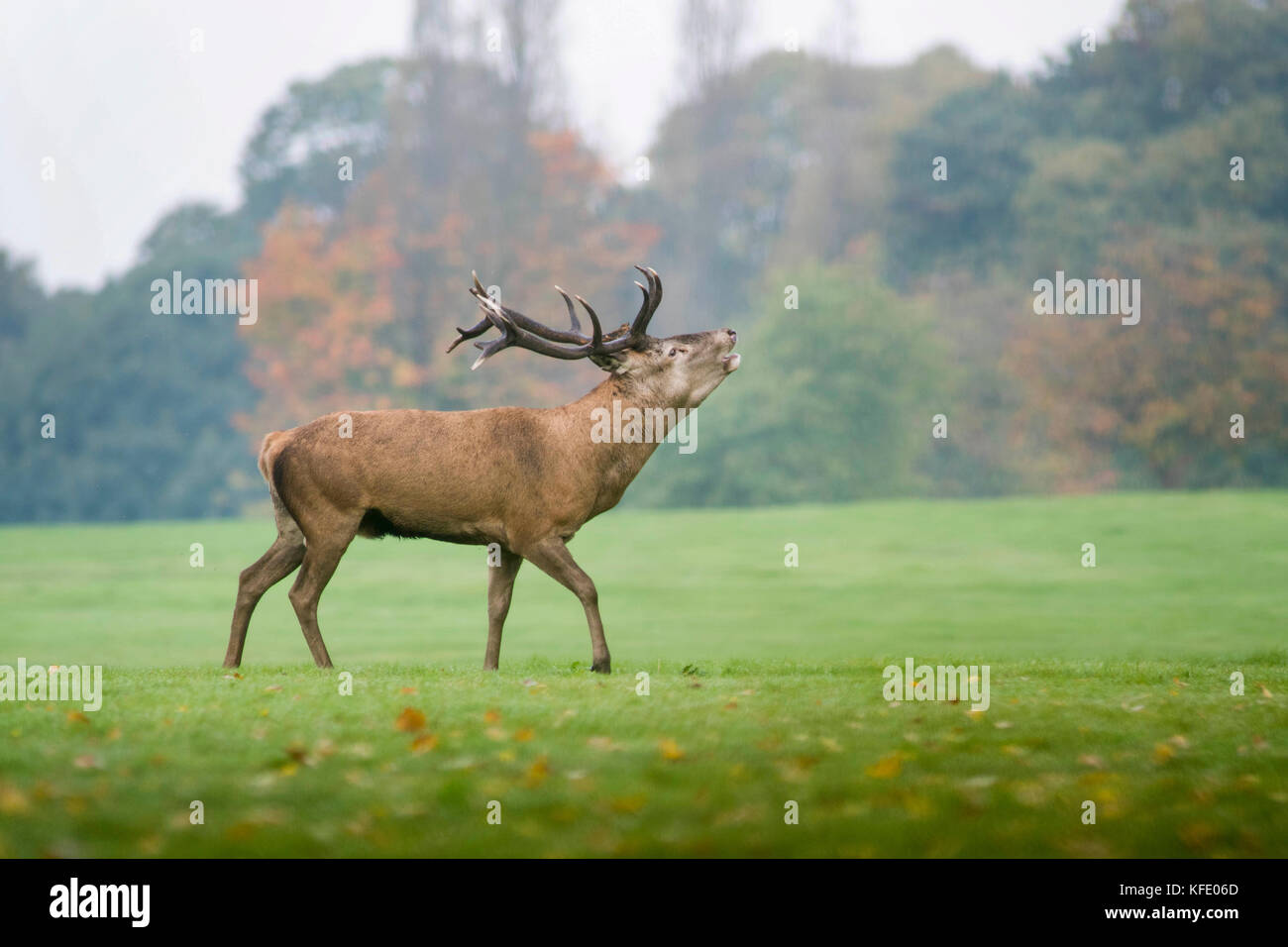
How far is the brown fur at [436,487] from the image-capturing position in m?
11.6

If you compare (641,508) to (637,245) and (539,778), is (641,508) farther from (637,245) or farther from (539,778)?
(539,778)

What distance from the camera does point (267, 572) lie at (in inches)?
470

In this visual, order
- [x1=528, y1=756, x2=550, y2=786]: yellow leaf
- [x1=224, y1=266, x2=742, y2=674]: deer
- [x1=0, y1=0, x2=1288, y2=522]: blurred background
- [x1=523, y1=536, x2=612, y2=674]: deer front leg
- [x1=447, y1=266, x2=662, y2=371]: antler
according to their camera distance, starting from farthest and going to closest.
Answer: [x1=0, y1=0, x2=1288, y2=522]: blurred background → [x1=447, y1=266, x2=662, y2=371]: antler → [x1=224, y1=266, x2=742, y2=674]: deer → [x1=523, y1=536, x2=612, y2=674]: deer front leg → [x1=528, y1=756, x2=550, y2=786]: yellow leaf

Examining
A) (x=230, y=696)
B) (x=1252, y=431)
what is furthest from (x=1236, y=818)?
(x=1252, y=431)

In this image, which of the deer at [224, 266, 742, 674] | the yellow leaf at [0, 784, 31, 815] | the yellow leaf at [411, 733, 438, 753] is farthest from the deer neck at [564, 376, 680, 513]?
the yellow leaf at [0, 784, 31, 815]

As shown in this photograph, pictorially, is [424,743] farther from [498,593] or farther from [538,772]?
[498,593]

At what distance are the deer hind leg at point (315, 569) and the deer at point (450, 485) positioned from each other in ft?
0.03

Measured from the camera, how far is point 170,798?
6715 mm

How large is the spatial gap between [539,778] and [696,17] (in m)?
59.8

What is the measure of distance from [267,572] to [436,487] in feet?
4.92

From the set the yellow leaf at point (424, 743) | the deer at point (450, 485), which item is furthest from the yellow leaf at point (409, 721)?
the deer at point (450, 485)

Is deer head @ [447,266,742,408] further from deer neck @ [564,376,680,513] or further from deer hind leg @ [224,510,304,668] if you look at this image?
deer hind leg @ [224,510,304,668]

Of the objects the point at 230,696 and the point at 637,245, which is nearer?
the point at 230,696

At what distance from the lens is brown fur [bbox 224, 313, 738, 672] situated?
1162cm
